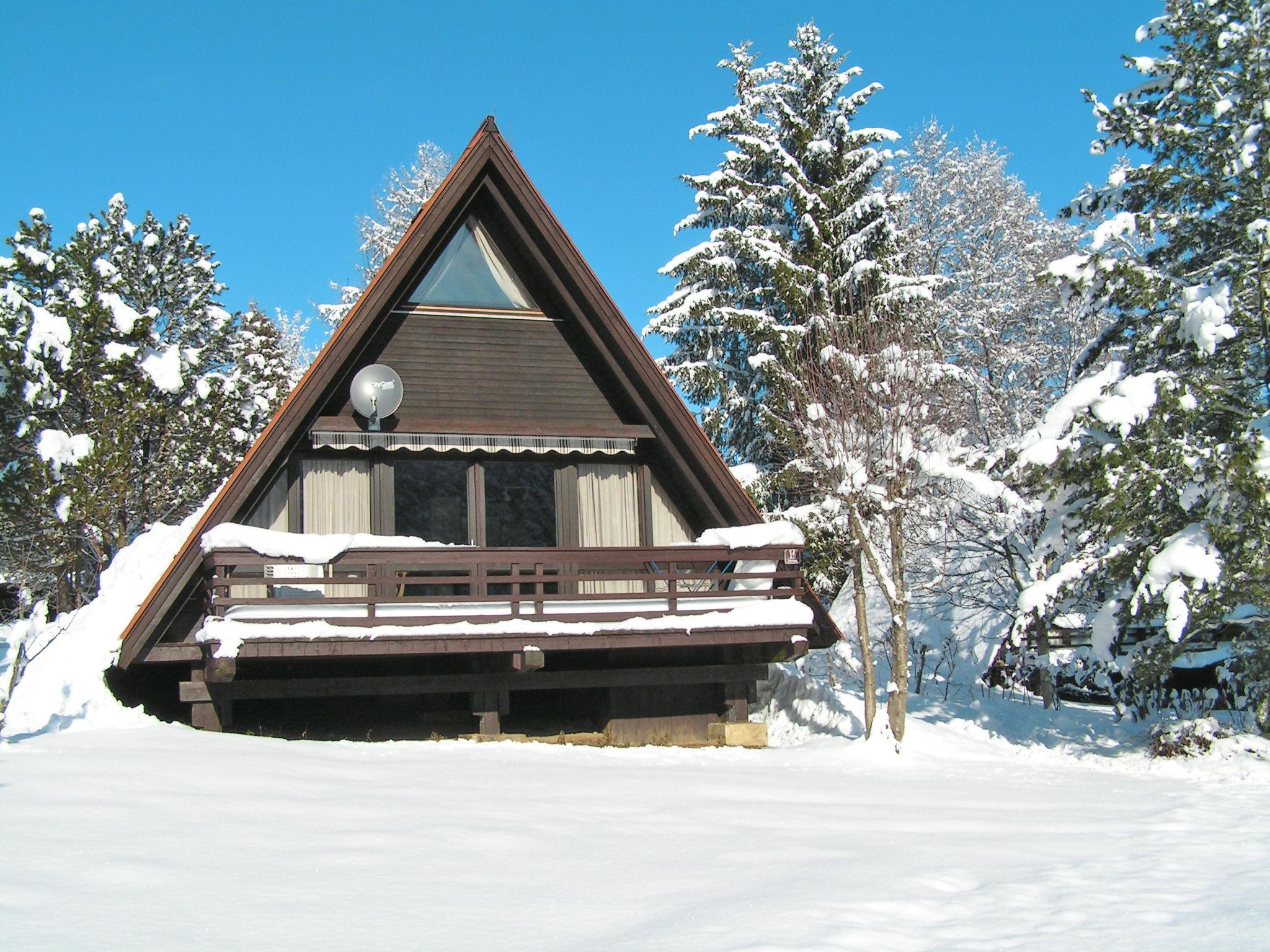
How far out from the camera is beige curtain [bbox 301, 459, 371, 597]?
1324 cm

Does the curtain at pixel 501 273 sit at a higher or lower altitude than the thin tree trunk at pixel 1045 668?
higher

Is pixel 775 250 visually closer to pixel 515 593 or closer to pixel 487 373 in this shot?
pixel 487 373

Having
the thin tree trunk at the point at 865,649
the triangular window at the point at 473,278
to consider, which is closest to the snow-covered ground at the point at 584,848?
the thin tree trunk at the point at 865,649

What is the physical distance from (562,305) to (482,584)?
→ 3.97m

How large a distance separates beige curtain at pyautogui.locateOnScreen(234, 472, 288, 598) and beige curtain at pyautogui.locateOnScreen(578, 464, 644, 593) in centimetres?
374

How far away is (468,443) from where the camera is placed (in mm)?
13602

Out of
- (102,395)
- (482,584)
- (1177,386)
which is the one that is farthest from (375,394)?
(1177,386)

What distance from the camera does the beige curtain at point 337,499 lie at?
13.2 meters

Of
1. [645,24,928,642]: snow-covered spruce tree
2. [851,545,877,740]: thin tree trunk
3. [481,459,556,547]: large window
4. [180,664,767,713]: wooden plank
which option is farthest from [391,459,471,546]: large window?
[645,24,928,642]: snow-covered spruce tree

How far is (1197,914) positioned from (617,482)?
969 cm

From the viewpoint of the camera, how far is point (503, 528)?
1400 cm

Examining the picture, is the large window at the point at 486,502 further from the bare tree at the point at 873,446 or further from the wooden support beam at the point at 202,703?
the bare tree at the point at 873,446

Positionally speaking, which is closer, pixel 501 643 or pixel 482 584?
pixel 501 643

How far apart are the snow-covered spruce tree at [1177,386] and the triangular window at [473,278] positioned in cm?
703
